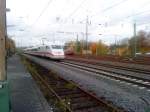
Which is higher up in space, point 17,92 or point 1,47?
point 1,47

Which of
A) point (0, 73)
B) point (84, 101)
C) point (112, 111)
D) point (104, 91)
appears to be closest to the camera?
point (0, 73)

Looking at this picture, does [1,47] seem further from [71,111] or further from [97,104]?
[97,104]

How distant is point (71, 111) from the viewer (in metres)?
9.79

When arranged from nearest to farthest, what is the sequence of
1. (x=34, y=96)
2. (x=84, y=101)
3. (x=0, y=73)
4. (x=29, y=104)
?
(x=0, y=73)
(x=29, y=104)
(x=84, y=101)
(x=34, y=96)

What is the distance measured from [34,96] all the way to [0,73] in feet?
16.9

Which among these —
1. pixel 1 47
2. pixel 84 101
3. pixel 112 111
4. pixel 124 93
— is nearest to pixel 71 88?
pixel 124 93

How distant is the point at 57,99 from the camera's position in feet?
40.8

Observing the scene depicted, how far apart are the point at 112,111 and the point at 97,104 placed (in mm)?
1426

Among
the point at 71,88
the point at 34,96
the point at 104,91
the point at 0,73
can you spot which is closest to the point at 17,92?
the point at 34,96

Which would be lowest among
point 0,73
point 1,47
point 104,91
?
point 104,91

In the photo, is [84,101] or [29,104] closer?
[29,104]

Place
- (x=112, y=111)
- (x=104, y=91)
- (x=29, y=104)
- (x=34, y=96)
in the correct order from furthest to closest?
(x=104, y=91) < (x=34, y=96) < (x=29, y=104) < (x=112, y=111)

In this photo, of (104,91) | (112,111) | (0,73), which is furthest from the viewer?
(104,91)

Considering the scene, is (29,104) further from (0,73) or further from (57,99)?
(0,73)
